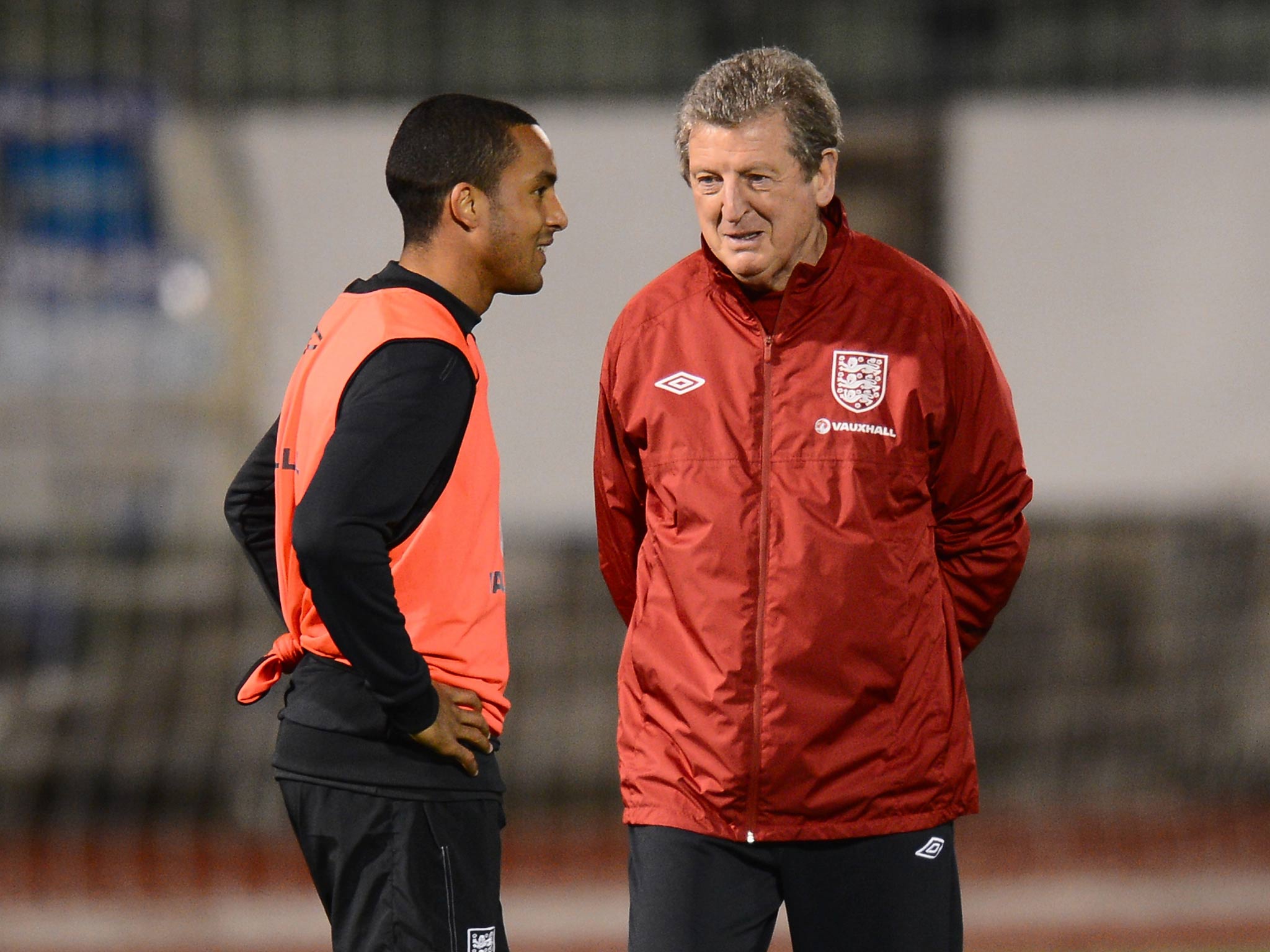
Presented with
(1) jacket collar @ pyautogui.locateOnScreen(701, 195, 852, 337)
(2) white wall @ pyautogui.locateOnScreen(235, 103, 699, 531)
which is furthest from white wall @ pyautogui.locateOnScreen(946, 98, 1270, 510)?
(1) jacket collar @ pyautogui.locateOnScreen(701, 195, 852, 337)

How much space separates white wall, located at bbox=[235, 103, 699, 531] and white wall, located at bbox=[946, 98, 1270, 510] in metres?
1.22

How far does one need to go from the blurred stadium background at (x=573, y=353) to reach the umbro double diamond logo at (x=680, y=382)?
12.9 feet

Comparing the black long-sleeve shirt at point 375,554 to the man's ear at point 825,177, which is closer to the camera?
the black long-sleeve shirt at point 375,554

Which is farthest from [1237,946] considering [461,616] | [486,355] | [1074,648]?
[461,616]

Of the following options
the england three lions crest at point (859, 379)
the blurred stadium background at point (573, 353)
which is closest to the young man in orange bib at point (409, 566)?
the england three lions crest at point (859, 379)

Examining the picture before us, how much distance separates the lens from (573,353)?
20.5 feet

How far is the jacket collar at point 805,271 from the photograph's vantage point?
2.26 meters

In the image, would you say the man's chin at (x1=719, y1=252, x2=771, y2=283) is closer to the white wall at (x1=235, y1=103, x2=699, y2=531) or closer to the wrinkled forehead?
the wrinkled forehead

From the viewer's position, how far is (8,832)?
20.6 ft

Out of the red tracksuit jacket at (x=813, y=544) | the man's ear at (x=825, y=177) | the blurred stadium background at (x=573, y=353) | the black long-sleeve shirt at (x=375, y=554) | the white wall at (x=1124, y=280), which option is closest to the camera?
the black long-sleeve shirt at (x=375, y=554)

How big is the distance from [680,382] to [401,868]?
73 centimetres

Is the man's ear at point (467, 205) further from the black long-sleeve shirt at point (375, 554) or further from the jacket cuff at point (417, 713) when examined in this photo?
the jacket cuff at point (417, 713)

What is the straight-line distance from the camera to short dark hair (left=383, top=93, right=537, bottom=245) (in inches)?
89.1

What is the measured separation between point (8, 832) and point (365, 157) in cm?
282
